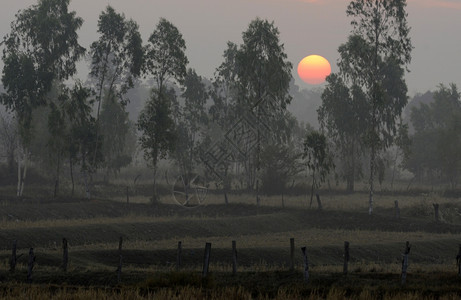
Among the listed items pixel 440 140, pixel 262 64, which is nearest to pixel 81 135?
pixel 262 64

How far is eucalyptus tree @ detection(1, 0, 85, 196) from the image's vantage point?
2621 inches

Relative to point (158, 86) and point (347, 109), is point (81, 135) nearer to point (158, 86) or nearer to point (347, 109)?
point (158, 86)

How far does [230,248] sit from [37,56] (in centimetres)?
4157

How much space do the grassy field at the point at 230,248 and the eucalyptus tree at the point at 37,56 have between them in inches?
454

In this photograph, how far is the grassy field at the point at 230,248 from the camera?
953 inches

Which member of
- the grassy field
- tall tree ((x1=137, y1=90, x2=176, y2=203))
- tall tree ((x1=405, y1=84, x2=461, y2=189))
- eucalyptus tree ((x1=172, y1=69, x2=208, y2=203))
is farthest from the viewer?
tall tree ((x1=405, y1=84, x2=461, y2=189))

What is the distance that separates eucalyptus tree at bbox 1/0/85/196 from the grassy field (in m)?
11.5

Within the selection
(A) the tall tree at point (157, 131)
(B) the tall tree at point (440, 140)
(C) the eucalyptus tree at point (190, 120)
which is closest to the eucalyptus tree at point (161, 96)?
(A) the tall tree at point (157, 131)

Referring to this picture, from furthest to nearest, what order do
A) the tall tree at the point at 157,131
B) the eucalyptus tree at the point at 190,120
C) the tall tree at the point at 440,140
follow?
the tall tree at the point at 440,140 → the eucalyptus tree at the point at 190,120 → the tall tree at the point at 157,131

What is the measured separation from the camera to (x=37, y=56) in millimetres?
70375

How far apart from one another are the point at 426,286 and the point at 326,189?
6113 centimetres

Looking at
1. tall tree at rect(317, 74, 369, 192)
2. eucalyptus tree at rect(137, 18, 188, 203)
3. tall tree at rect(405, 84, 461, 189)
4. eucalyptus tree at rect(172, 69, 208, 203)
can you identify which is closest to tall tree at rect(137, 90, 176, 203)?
eucalyptus tree at rect(137, 18, 188, 203)

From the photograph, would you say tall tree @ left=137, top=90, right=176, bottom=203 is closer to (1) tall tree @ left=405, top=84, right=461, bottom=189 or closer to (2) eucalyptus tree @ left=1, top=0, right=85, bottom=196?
(2) eucalyptus tree @ left=1, top=0, right=85, bottom=196

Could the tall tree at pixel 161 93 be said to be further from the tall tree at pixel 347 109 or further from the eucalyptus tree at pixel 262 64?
the tall tree at pixel 347 109
